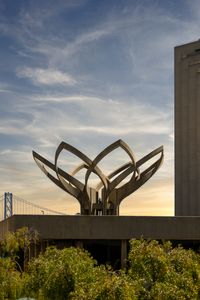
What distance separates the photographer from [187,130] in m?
49.5

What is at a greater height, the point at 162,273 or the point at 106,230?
the point at 106,230

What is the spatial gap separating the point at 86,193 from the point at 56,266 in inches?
919

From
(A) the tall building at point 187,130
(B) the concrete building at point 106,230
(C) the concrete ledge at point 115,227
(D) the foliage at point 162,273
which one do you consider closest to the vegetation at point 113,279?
(D) the foliage at point 162,273

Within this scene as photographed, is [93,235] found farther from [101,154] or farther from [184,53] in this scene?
[184,53]

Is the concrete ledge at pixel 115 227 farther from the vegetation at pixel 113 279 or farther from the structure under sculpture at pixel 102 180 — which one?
the vegetation at pixel 113 279

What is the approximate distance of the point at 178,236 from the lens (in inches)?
1223

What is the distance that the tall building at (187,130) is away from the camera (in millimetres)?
48625

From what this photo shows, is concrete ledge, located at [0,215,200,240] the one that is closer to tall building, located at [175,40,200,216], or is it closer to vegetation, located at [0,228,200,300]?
vegetation, located at [0,228,200,300]

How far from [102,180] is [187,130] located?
14.7 meters

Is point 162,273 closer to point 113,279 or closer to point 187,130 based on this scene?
point 113,279

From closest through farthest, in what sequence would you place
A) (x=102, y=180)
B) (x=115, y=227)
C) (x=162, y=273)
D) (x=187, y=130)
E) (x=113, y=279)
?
(x=113, y=279), (x=162, y=273), (x=115, y=227), (x=102, y=180), (x=187, y=130)

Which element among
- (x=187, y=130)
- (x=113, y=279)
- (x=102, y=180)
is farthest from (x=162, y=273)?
(x=187, y=130)

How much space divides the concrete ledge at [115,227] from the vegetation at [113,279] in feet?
49.5

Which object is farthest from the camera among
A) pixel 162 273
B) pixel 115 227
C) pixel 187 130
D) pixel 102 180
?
pixel 187 130
